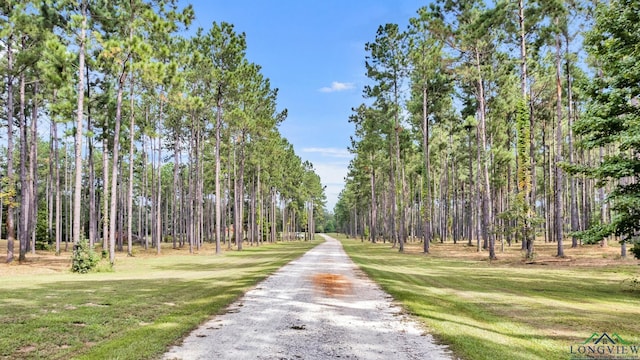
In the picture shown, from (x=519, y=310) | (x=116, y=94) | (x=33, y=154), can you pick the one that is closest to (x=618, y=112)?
(x=519, y=310)

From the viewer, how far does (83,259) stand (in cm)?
1728

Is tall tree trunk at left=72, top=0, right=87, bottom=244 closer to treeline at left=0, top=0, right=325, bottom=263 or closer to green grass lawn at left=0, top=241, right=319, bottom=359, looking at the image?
treeline at left=0, top=0, right=325, bottom=263

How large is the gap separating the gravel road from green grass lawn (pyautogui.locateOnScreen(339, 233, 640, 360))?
597 mm

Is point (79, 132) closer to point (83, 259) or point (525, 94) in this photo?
point (83, 259)

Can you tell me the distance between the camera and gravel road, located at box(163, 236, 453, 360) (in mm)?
5488

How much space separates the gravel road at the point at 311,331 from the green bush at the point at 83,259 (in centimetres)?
1107

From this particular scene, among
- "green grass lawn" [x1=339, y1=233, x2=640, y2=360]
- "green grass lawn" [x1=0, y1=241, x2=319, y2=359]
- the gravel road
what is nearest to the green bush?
"green grass lawn" [x1=0, y1=241, x2=319, y2=359]

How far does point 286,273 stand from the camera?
15.2m

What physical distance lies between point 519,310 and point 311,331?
5.04 meters

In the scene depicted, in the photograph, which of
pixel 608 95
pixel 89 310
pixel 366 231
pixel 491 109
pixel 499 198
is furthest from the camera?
pixel 366 231

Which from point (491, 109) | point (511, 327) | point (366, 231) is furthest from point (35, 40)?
point (366, 231)

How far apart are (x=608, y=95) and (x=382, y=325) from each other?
31.0ft

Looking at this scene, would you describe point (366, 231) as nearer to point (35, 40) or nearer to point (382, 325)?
point (35, 40)

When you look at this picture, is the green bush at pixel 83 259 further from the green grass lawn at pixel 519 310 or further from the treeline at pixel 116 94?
the green grass lawn at pixel 519 310
